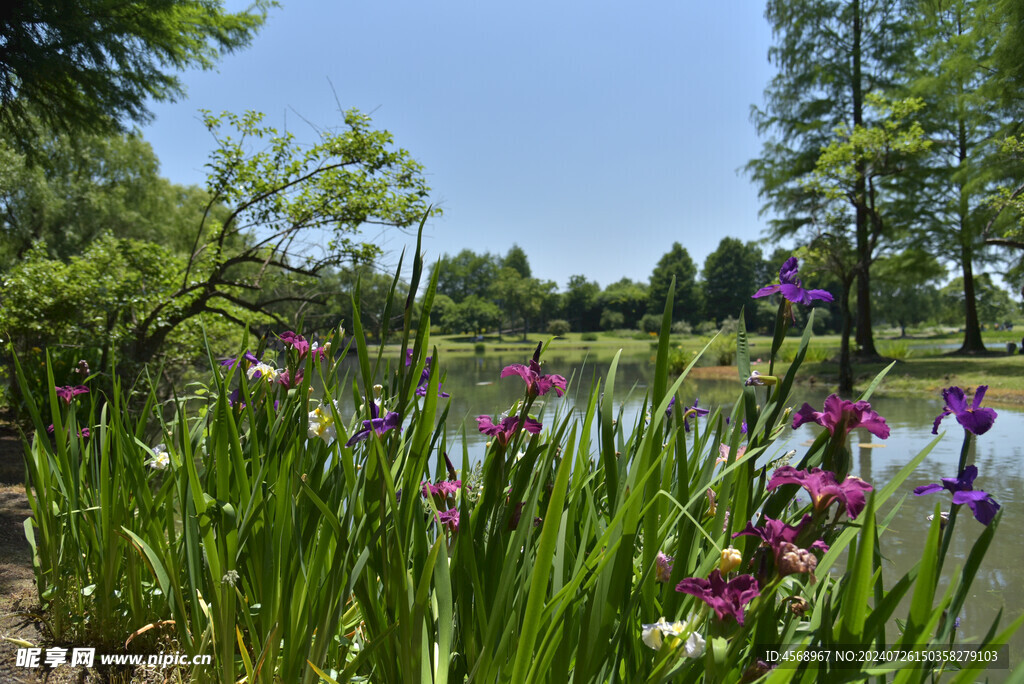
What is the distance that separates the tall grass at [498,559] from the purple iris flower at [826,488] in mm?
32

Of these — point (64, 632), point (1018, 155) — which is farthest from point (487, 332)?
point (64, 632)

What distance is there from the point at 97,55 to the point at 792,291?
17.5 ft

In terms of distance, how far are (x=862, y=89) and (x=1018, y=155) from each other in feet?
17.2

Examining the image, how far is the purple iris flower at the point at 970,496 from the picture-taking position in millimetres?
659

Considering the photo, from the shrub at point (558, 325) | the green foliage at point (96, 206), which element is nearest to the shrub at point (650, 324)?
the shrub at point (558, 325)

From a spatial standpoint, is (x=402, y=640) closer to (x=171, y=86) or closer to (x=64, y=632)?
(x=64, y=632)

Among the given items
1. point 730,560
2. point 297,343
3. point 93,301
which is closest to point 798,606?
point 730,560

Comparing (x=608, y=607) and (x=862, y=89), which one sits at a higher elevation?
(x=862, y=89)

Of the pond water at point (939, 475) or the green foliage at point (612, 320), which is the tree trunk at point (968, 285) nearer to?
the pond water at point (939, 475)

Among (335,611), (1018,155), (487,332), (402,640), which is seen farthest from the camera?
(487,332)

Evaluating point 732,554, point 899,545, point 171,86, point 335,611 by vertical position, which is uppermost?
point 171,86

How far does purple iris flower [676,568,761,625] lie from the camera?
0.59m

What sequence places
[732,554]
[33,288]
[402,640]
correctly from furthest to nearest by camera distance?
[33,288] → [402,640] → [732,554]

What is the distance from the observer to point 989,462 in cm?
507
